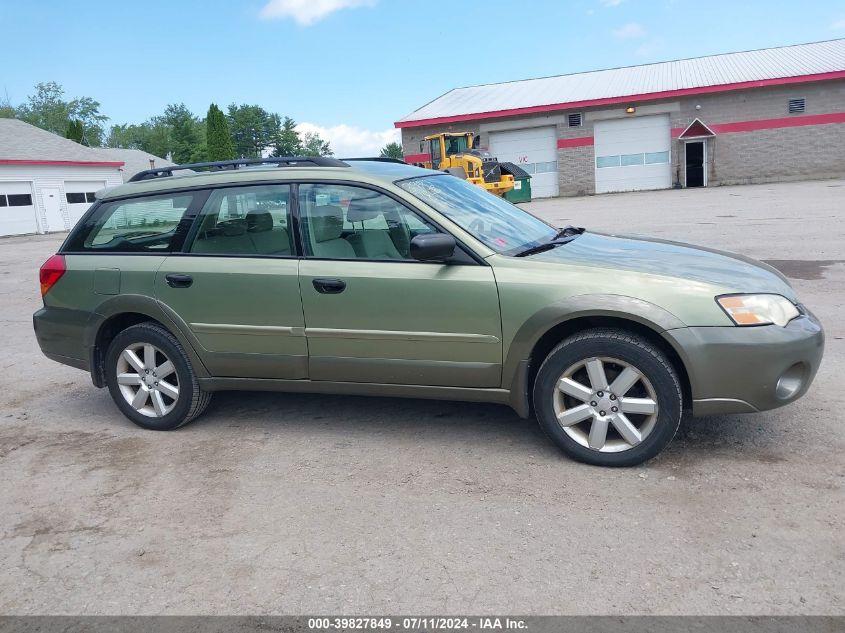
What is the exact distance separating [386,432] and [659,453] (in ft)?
5.38

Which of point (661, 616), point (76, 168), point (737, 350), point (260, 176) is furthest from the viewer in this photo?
point (76, 168)

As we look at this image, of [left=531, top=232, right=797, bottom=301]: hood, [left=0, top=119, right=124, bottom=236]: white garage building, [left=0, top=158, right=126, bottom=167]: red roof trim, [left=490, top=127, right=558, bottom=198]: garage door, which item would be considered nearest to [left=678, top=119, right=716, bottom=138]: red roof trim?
[left=490, top=127, right=558, bottom=198]: garage door

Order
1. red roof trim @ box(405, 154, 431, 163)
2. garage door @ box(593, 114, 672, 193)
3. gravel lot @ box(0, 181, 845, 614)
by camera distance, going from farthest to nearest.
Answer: red roof trim @ box(405, 154, 431, 163) → garage door @ box(593, 114, 672, 193) → gravel lot @ box(0, 181, 845, 614)

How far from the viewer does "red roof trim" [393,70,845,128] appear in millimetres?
32062

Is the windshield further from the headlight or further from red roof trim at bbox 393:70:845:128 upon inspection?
red roof trim at bbox 393:70:845:128

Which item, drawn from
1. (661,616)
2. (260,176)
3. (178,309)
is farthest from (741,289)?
(178,309)

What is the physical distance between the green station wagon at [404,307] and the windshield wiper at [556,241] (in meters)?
0.02

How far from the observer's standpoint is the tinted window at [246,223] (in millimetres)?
4414

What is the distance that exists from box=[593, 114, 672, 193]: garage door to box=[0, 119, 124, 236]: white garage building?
2348 centimetres

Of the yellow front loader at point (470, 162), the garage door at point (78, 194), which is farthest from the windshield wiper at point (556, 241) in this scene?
the garage door at point (78, 194)

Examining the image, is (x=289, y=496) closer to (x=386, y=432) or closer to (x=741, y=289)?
(x=386, y=432)

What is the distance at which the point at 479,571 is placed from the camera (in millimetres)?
2912

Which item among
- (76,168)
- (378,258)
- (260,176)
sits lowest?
(378,258)

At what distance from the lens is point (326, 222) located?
4355 mm
